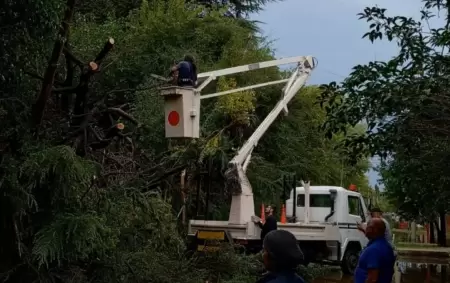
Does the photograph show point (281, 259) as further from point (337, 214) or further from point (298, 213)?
point (298, 213)

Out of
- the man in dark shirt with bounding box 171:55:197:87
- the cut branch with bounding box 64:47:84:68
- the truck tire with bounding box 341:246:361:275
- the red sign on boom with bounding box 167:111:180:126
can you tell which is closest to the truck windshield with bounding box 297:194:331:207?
the truck tire with bounding box 341:246:361:275

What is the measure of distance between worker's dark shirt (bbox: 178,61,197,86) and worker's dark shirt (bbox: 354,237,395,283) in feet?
12.9

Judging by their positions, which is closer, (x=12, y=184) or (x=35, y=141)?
(x=12, y=184)

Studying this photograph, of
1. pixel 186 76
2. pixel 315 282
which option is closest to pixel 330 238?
pixel 315 282

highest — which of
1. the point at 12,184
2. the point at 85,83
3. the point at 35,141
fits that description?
the point at 85,83

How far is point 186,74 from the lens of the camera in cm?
994

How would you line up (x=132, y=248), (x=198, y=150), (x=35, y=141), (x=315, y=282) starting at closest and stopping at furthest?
1. (x=35, y=141)
2. (x=132, y=248)
3. (x=198, y=150)
4. (x=315, y=282)

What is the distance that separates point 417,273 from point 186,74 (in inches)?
511

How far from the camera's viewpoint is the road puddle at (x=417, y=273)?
17.2 m

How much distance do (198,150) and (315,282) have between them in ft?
13.9

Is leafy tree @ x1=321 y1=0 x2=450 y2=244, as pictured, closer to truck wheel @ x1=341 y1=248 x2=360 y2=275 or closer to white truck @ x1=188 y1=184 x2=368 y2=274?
white truck @ x1=188 y1=184 x2=368 y2=274

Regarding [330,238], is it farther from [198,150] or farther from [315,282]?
[198,150]

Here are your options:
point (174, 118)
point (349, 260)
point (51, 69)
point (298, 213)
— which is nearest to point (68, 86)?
point (51, 69)

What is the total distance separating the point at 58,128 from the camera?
28.4 ft
